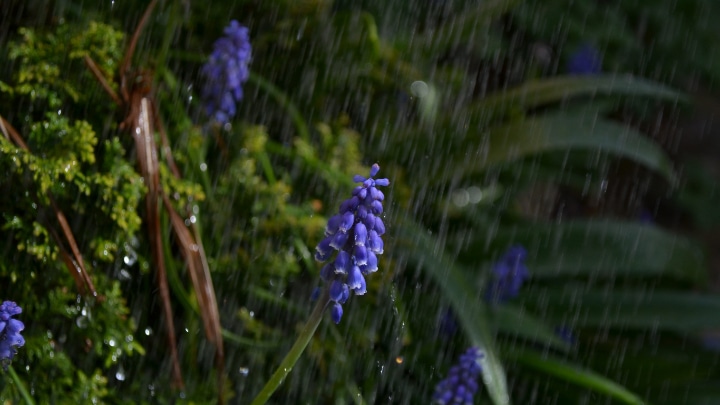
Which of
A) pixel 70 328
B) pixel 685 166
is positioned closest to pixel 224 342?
pixel 70 328

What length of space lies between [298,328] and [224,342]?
193mm

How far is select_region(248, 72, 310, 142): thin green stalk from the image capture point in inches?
101

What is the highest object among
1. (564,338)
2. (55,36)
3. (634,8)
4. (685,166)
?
(634,8)

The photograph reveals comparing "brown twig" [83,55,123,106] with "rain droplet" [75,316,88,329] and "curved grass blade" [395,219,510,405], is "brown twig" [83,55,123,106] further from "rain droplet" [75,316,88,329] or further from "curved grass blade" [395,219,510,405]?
"curved grass blade" [395,219,510,405]

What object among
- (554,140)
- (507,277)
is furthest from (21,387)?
(554,140)

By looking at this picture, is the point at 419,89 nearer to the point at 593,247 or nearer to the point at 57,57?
the point at 593,247

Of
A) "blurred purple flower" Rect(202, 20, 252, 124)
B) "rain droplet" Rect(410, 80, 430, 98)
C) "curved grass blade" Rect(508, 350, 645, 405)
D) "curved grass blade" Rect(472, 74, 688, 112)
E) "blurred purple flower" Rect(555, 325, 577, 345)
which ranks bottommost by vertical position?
"curved grass blade" Rect(508, 350, 645, 405)

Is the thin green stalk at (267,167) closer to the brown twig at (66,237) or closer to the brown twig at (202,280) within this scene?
the brown twig at (202,280)

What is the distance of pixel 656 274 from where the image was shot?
3086mm

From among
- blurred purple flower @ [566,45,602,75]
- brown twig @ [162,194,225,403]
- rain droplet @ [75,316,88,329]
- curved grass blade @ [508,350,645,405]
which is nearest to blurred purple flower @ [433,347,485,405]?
curved grass blade @ [508,350,645,405]

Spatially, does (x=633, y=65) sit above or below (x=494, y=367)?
above

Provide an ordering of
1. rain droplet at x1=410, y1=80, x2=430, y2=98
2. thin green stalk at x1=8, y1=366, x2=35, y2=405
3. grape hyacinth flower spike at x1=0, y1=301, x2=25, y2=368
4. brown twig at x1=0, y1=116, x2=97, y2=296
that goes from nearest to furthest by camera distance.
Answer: grape hyacinth flower spike at x1=0, y1=301, x2=25, y2=368 < thin green stalk at x1=8, y1=366, x2=35, y2=405 < brown twig at x1=0, y1=116, x2=97, y2=296 < rain droplet at x1=410, y1=80, x2=430, y2=98

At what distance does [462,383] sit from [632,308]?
1020 millimetres

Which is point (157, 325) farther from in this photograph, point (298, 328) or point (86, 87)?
point (86, 87)
